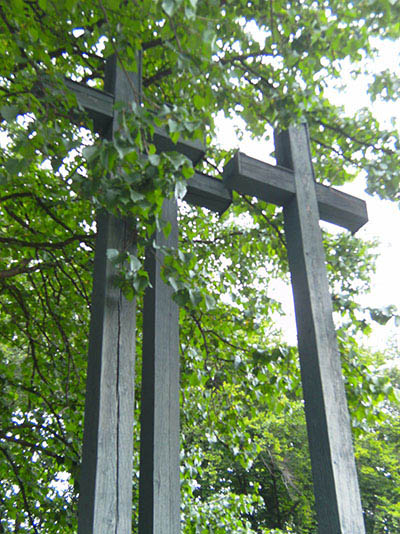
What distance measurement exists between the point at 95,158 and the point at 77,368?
2157mm

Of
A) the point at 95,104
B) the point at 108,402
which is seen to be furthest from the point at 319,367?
the point at 95,104

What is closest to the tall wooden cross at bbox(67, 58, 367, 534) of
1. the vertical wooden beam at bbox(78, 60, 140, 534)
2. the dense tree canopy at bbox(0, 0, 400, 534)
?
the vertical wooden beam at bbox(78, 60, 140, 534)

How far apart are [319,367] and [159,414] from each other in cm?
51

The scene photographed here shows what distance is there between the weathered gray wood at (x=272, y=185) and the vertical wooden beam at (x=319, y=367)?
0.04 metres

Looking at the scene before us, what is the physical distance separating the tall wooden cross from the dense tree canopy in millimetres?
128

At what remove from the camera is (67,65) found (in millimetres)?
2156

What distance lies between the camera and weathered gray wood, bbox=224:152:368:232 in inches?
66.4

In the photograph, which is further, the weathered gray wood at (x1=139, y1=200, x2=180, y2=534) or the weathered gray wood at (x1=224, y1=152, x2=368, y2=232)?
the weathered gray wood at (x1=224, y1=152, x2=368, y2=232)

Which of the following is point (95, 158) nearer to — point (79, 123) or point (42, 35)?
point (79, 123)

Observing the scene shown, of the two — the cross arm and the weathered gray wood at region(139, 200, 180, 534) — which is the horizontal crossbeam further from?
the weathered gray wood at region(139, 200, 180, 534)

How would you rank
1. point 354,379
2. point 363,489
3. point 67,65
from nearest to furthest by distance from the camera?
point 354,379
point 67,65
point 363,489

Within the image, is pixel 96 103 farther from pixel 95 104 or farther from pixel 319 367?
pixel 319 367

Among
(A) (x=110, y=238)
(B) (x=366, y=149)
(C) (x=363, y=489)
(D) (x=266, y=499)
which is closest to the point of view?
(A) (x=110, y=238)

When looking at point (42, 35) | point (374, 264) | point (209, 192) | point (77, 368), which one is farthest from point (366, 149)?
point (77, 368)
